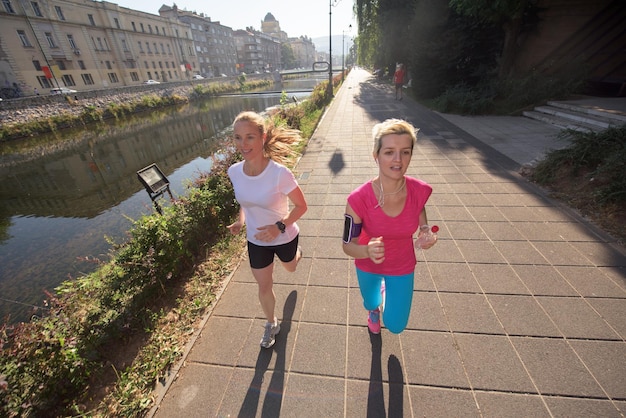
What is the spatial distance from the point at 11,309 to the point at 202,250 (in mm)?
4381

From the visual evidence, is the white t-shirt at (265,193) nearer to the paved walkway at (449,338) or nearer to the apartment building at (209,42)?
the paved walkway at (449,338)

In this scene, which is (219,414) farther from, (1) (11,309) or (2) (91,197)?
(2) (91,197)

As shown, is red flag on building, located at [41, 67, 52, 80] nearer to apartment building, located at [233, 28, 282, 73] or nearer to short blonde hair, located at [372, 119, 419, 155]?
short blonde hair, located at [372, 119, 419, 155]

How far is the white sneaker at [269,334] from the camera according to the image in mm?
2880

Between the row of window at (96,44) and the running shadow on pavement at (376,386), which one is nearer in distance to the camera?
the running shadow on pavement at (376,386)

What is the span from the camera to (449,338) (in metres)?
2.84

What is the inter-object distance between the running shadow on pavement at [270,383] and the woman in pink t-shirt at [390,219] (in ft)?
3.86

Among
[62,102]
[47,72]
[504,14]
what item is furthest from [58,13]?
[504,14]

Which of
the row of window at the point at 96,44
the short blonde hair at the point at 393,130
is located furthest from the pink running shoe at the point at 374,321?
the row of window at the point at 96,44

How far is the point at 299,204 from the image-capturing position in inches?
104

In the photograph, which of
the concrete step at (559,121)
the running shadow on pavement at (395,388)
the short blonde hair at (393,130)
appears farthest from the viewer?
the concrete step at (559,121)

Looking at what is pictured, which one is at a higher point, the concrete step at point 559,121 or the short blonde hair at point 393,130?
the short blonde hair at point 393,130

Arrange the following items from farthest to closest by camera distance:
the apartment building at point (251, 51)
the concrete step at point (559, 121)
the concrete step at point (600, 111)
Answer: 1. the apartment building at point (251, 51)
2. the concrete step at point (559, 121)
3. the concrete step at point (600, 111)

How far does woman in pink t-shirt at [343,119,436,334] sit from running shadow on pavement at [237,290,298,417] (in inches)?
46.3
